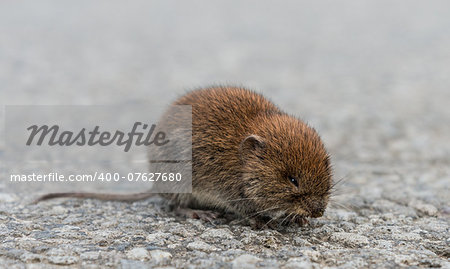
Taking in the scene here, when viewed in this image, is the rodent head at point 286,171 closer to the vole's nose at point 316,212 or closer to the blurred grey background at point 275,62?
the vole's nose at point 316,212

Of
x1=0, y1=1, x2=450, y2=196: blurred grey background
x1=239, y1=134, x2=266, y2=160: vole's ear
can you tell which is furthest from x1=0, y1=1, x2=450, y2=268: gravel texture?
x1=239, y1=134, x2=266, y2=160: vole's ear

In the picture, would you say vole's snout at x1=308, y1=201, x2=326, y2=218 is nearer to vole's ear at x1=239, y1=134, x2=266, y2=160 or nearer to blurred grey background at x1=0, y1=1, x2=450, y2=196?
vole's ear at x1=239, y1=134, x2=266, y2=160

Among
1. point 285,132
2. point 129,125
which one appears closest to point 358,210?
point 285,132

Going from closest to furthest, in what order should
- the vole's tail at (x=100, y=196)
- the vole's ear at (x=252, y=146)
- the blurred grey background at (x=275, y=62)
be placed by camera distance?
the vole's ear at (x=252, y=146), the vole's tail at (x=100, y=196), the blurred grey background at (x=275, y=62)

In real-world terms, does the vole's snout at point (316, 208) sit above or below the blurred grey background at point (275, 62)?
below

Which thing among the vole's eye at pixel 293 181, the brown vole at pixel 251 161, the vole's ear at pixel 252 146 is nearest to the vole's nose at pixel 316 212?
the brown vole at pixel 251 161

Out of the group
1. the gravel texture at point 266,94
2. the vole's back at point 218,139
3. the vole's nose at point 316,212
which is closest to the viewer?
the gravel texture at point 266,94

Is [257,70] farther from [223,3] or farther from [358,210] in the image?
[223,3]

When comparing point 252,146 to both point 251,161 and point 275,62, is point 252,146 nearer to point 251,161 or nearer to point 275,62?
point 251,161

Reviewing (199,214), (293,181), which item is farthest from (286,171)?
(199,214)
